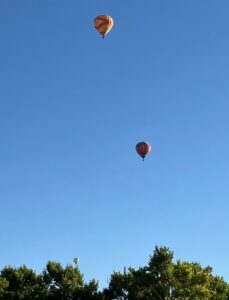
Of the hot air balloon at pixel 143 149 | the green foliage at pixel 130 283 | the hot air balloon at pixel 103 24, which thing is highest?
the hot air balloon at pixel 103 24

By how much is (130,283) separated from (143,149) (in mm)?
16128

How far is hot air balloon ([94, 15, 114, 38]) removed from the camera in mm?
36344

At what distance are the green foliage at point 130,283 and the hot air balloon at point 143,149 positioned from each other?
41.3 feet

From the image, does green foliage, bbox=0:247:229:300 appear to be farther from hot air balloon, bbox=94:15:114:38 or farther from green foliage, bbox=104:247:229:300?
hot air balloon, bbox=94:15:114:38

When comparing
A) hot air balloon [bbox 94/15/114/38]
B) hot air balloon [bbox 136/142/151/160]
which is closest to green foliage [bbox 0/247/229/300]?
hot air balloon [bbox 136/142/151/160]

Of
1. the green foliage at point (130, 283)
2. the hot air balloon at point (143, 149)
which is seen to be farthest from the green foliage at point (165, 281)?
the hot air balloon at point (143, 149)

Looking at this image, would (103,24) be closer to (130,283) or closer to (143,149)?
(143,149)

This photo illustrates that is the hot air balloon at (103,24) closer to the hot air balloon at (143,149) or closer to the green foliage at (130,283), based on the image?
the hot air balloon at (143,149)

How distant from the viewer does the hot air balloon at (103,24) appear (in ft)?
119

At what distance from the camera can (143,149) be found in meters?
39.8

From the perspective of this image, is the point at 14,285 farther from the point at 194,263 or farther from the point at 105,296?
the point at 194,263

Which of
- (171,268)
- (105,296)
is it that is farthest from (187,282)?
(105,296)

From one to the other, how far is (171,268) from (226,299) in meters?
11.5

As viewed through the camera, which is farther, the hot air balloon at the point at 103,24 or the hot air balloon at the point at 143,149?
the hot air balloon at the point at 143,149
